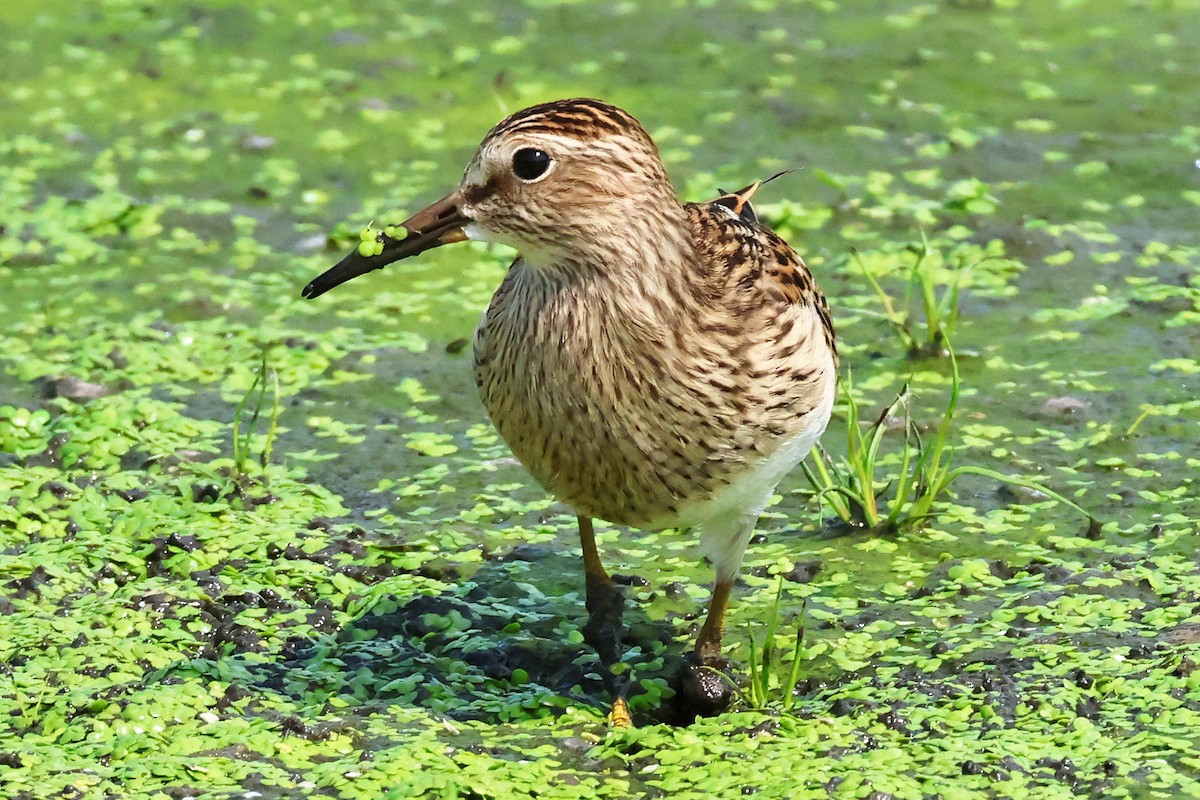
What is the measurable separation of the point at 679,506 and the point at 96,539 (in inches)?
92.5

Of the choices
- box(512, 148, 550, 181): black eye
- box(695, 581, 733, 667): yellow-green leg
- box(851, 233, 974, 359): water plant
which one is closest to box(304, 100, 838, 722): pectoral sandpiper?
box(512, 148, 550, 181): black eye

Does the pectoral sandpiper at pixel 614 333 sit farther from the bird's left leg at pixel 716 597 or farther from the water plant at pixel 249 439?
the water plant at pixel 249 439

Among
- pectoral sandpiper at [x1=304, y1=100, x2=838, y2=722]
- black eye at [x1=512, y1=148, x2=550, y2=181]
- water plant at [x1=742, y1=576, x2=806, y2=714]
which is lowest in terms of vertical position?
water plant at [x1=742, y1=576, x2=806, y2=714]

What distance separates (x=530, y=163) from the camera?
196 inches

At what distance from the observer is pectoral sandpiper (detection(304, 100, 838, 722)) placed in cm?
501

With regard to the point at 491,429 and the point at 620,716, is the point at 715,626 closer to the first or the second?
the point at 620,716

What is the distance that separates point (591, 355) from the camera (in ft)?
16.6

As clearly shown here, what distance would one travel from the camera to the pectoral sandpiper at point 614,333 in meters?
5.01

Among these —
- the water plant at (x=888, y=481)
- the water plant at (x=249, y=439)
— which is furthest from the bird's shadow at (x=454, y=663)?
the water plant at (x=249, y=439)

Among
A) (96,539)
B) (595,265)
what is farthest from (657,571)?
(96,539)

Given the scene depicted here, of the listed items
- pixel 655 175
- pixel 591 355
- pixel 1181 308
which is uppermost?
pixel 655 175

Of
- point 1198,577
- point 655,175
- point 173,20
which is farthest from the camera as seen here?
point 173,20

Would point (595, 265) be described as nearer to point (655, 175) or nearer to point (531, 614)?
point (655, 175)

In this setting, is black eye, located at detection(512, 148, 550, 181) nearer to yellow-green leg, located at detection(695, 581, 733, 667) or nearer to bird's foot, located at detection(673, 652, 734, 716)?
yellow-green leg, located at detection(695, 581, 733, 667)
